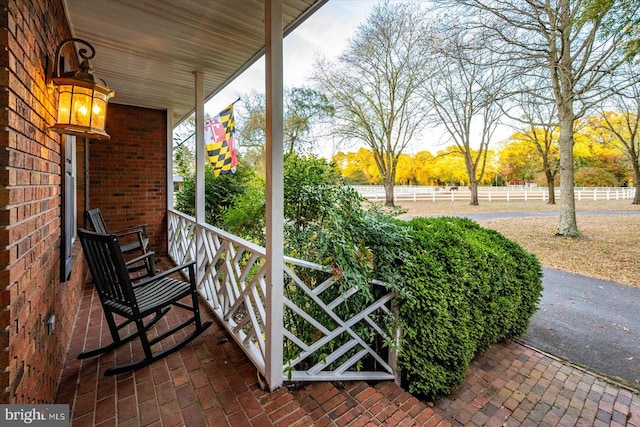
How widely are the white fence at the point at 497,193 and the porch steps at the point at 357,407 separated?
5587 mm

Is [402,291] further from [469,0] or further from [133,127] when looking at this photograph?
[469,0]

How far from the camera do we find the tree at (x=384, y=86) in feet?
24.2

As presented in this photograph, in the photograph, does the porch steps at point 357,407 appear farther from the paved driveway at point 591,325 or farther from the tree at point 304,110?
the tree at point 304,110

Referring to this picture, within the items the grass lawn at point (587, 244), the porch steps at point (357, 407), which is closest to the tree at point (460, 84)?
the grass lawn at point (587, 244)

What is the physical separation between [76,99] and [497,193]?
500 inches

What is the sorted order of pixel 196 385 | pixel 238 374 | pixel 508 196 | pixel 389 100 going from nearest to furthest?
pixel 196 385 → pixel 238 374 → pixel 389 100 → pixel 508 196

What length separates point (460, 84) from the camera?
6652mm

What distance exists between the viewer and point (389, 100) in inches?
314

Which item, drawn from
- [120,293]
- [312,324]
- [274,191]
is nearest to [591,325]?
[312,324]

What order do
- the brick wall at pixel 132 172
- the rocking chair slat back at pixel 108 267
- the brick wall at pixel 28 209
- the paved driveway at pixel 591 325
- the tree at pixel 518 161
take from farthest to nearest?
the tree at pixel 518 161 < the brick wall at pixel 132 172 < the paved driveway at pixel 591 325 < the rocking chair slat back at pixel 108 267 < the brick wall at pixel 28 209

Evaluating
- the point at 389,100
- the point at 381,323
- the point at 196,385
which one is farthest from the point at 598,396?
the point at 389,100

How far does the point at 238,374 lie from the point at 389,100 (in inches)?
302

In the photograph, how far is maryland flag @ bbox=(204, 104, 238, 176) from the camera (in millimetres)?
4480

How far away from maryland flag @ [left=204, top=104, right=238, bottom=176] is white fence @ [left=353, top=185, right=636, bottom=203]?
418 cm
